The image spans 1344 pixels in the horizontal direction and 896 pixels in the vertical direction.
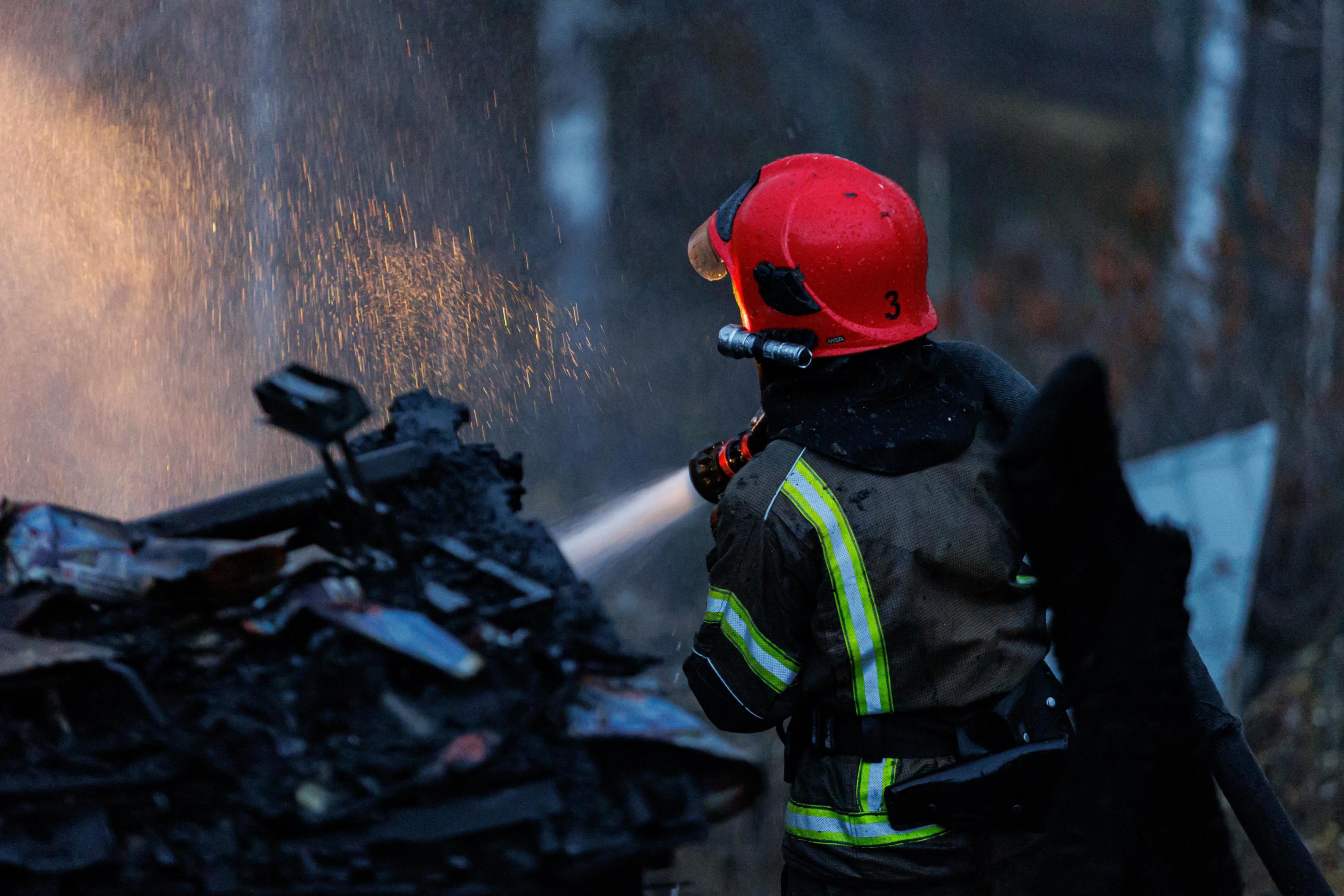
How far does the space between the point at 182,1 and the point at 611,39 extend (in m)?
2.59

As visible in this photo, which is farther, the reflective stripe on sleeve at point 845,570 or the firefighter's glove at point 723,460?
the firefighter's glove at point 723,460

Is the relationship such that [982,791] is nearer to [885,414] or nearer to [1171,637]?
[1171,637]

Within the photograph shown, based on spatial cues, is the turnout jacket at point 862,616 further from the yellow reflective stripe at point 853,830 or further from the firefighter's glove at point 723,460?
the firefighter's glove at point 723,460

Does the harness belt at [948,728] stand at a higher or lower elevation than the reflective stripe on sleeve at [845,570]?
lower

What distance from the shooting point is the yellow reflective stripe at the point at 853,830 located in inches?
86.2

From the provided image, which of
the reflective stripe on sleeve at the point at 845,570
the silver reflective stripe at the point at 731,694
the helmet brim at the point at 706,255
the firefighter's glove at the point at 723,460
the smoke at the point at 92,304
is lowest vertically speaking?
the silver reflective stripe at the point at 731,694

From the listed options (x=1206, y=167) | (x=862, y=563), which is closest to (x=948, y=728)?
(x=862, y=563)

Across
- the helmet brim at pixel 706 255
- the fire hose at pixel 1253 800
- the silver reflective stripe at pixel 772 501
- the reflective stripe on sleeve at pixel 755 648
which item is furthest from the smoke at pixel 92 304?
the fire hose at pixel 1253 800

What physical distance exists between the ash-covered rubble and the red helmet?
826 millimetres

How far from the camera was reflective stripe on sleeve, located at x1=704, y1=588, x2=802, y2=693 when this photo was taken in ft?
7.11

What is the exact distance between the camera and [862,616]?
6.89ft

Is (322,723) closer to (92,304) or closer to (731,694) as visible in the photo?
(731,694)

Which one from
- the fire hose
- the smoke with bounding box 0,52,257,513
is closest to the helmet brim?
the fire hose

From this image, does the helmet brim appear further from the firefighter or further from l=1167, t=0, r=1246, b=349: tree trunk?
Result: l=1167, t=0, r=1246, b=349: tree trunk
